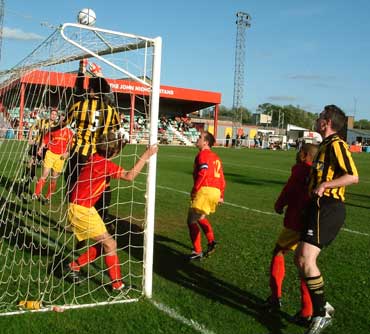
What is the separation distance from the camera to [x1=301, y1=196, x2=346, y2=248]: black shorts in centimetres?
412

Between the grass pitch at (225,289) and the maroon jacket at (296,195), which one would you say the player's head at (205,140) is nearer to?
the grass pitch at (225,289)

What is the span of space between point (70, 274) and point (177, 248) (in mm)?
2144

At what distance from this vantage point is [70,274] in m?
5.27

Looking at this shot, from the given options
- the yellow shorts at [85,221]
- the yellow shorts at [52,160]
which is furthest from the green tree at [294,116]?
the yellow shorts at [85,221]

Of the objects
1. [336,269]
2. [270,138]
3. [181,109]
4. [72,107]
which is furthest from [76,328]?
[270,138]

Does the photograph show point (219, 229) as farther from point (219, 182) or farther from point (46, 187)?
point (46, 187)

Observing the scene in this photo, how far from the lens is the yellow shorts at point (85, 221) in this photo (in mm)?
4961

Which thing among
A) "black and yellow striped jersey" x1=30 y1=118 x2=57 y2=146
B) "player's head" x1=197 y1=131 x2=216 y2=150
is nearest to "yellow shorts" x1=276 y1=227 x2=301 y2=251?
"player's head" x1=197 y1=131 x2=216 y2=150

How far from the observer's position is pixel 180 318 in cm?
437

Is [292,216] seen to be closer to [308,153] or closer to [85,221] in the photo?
[308,153]

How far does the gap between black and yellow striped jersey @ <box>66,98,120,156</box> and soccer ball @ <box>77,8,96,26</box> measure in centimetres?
95

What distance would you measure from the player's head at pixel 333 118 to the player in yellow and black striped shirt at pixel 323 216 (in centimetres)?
17

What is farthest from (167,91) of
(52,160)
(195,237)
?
(195,237)

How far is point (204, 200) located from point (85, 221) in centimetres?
197
